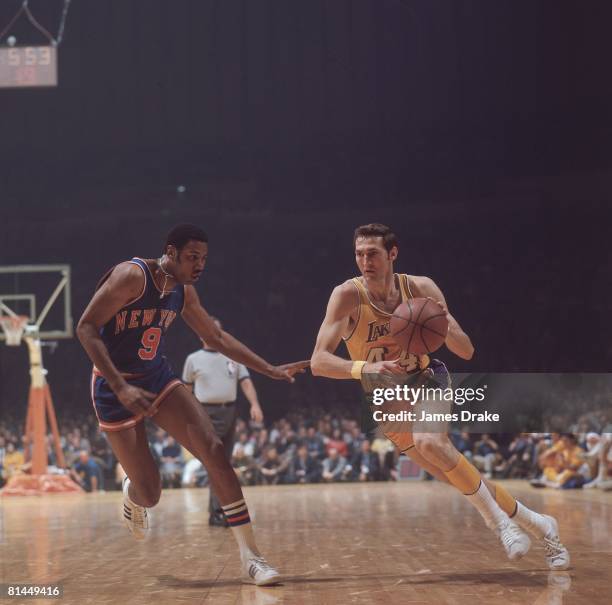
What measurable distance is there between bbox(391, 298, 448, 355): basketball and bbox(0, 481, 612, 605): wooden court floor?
914 millimetres

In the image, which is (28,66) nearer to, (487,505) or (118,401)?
(118,401)

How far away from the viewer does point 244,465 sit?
11.9 metres

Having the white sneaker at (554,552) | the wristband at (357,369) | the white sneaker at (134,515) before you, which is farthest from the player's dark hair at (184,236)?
the white sneaker at (554,552)

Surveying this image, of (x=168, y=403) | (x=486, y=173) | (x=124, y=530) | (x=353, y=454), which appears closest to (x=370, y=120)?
(x=486, y=173)

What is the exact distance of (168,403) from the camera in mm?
3705

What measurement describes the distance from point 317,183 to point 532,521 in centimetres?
923

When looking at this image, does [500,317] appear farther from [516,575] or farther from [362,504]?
[516,575]

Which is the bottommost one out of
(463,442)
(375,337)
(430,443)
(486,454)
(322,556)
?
(486,454)

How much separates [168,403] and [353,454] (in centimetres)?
854

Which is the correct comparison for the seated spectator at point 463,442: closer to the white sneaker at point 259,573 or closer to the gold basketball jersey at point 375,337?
the gold basketball jersey at point 375,337

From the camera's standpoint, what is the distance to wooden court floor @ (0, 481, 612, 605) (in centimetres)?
317

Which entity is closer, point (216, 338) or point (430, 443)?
point (430, 443)

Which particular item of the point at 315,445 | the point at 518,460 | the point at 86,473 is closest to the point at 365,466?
the point at 315,445

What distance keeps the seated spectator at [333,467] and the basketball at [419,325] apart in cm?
833
